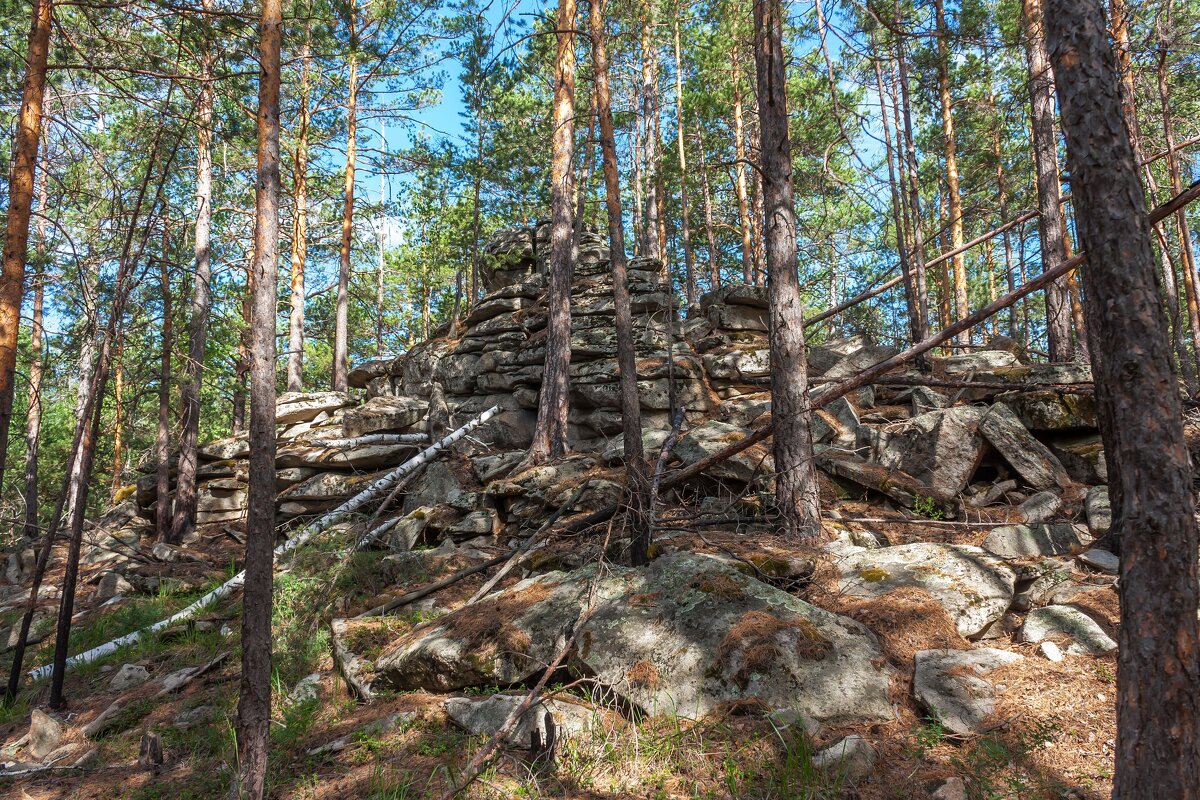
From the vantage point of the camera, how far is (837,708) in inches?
187

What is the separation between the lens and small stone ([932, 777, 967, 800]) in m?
3.77

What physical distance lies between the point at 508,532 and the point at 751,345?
817 centimetres

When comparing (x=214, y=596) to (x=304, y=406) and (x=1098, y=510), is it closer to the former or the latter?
(x=304, y=406)

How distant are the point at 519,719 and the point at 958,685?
128 inches

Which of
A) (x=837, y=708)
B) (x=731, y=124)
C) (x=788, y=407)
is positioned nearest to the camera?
(x=837, y=708)

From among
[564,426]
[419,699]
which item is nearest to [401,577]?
[419,699]

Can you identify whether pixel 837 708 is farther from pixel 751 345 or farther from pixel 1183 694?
pixel 751 345

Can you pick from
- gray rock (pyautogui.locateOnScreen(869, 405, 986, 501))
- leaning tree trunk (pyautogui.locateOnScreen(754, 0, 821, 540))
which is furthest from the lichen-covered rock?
gray rock (pyautogui.locateOnScreen(869, 405, 986, 501))

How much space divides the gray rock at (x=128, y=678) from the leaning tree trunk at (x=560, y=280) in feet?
21.7

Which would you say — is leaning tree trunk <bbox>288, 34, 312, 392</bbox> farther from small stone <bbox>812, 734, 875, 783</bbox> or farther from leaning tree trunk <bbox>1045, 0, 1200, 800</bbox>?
leaning tree trunk <bbox>1045, 0, 1200, 800</bbox>

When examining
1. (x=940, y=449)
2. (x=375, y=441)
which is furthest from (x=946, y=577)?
(x=375, y=441)

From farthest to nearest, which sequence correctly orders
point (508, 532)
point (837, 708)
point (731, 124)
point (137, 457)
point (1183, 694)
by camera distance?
point (137, 457)
point (731, 124)
point (508, 532)
point (837, 708)
point (1183, 694)

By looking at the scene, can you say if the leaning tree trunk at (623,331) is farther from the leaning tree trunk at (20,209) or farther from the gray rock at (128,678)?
the leaning tree trunk at (20,209)

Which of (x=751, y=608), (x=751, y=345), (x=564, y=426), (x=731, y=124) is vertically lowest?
(x=751, y=608)
